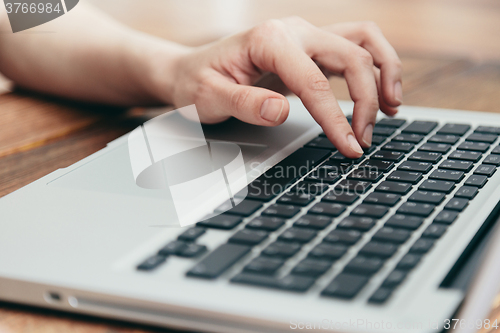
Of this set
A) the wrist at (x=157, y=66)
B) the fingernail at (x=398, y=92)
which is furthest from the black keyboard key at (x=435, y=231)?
the wrist at (x=157, y=66)

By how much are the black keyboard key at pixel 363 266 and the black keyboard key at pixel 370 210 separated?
72 mm

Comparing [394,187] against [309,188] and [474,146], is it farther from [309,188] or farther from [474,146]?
[474,146]

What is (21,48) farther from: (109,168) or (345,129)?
(345,129)

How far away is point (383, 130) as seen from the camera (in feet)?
2.06

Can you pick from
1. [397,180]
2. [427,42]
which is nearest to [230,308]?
[397,180]

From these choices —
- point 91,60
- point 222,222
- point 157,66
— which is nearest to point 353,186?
point 222,222

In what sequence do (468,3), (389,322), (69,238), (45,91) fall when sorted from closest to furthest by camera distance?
(389,322) → (69,238) → (45,91) → (468,3)

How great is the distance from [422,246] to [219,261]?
13 cm

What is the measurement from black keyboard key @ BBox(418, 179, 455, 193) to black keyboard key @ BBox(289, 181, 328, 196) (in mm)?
83

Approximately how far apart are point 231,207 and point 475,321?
0.19 metres

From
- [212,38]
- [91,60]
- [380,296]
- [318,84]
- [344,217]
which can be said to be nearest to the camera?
[380,296]

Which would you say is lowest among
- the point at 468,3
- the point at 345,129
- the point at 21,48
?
the point at 468,3

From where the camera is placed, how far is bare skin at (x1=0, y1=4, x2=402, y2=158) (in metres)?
0.58

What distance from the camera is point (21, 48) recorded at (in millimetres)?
903
